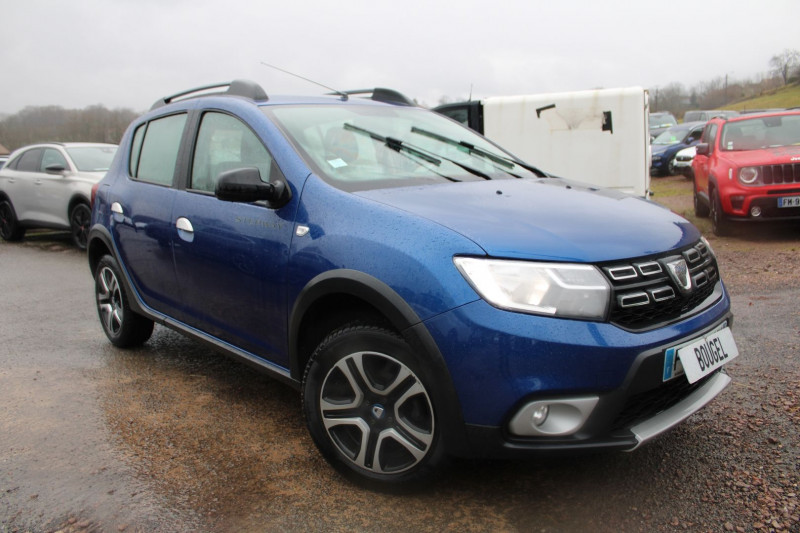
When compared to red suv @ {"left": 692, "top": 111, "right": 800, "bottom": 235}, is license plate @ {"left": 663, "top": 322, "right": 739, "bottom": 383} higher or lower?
lower

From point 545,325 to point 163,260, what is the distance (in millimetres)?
2464

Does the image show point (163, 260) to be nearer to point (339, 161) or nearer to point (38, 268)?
point (339, 161)

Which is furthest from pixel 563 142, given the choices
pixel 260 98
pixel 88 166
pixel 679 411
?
pixel 679 411

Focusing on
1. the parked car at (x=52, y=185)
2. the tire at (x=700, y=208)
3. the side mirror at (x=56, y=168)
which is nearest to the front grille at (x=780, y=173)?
the tire at (x=700, y=208)

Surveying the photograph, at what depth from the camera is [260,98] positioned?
355 centimetres

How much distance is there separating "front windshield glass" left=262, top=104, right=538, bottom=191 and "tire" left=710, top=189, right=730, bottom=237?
589 cm

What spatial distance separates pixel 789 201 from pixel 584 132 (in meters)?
3.39

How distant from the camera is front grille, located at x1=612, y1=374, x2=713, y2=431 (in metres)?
2.36

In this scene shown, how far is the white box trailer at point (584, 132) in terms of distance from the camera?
33.6 ft

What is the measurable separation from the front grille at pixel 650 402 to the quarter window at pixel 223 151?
73.9 inches

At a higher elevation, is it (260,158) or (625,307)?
(260,158)

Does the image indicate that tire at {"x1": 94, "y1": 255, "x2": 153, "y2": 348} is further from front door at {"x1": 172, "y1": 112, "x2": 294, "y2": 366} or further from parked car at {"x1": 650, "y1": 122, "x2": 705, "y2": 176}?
parked car at {"x1": 650, "y1": 122, "x2": 705, "y2": 176}

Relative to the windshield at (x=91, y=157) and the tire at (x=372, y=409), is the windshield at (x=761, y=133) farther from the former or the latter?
the windshield at (x=91, y=157)

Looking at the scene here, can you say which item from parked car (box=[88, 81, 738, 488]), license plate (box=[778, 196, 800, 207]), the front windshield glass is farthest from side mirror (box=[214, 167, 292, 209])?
license plate (box=[778, 196, 800, 207])
